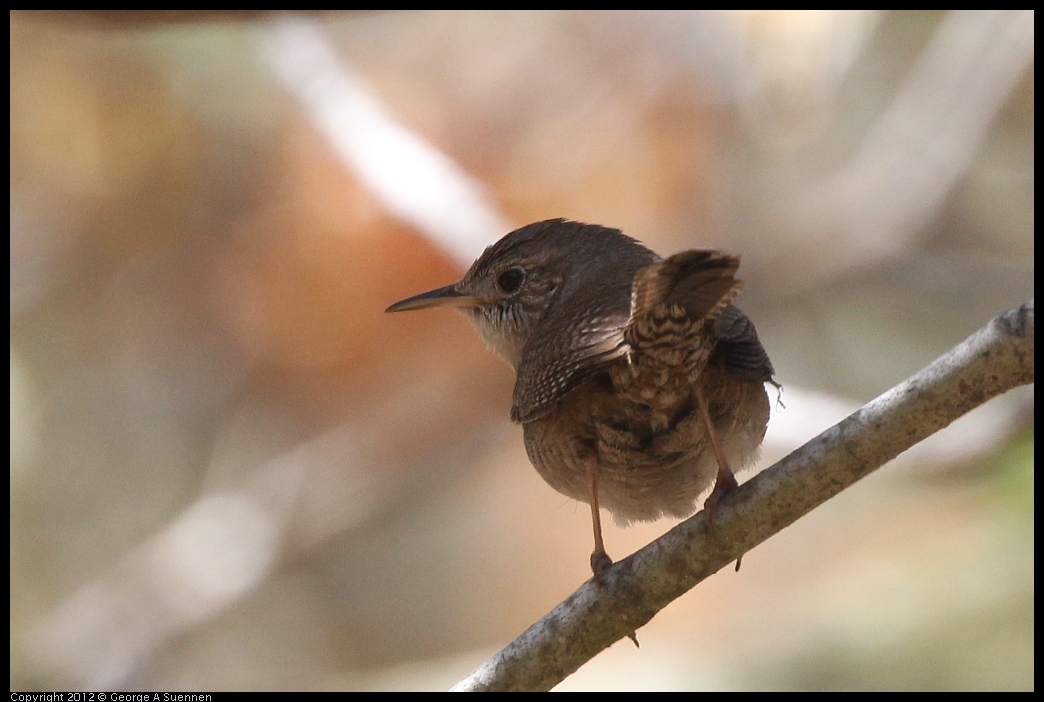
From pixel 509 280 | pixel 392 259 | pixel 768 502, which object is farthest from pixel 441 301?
pixel 392 259

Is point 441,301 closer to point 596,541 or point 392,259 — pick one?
point 596,541

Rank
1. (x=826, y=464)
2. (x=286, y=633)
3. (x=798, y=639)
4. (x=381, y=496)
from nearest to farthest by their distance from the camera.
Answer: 1. (x=826, y=464)
2. (x=798, y=639)
3. (x=381, y=496)
4. (x=286, y=633)

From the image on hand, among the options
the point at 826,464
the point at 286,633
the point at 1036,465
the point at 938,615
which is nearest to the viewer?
the point at 826,464

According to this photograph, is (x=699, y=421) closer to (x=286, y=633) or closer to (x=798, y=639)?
(x=798, y=639)

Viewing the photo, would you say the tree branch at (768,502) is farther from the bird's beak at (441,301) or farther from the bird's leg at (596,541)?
the bird's beak at (441,301)

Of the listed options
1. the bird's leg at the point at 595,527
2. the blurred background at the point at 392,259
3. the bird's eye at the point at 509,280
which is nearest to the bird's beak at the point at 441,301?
the bird's eye at the point at 509,280

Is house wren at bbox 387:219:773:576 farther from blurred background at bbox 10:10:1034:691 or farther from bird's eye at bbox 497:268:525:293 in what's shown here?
blurred background at bbox 10:10:1034:691

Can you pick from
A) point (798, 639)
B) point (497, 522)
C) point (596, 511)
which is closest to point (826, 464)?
point (596, 511)
